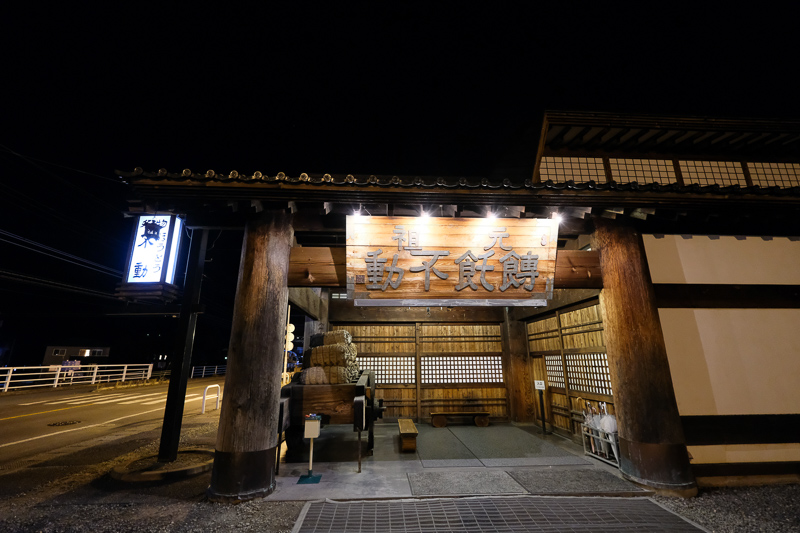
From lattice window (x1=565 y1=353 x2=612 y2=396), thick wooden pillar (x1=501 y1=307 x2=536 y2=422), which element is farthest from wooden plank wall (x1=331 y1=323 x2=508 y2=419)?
lattice window (x1=565 y1=353 x2=612 y2=396)

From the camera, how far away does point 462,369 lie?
10609 mm

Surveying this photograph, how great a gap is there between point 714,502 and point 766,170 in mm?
8330

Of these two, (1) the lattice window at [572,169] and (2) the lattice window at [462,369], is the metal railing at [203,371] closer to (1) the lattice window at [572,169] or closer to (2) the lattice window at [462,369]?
(2) the lattice window at [462,369]

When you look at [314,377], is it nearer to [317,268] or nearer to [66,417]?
[317,268]

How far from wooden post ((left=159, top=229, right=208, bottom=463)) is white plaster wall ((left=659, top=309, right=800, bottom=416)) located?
8938 mm

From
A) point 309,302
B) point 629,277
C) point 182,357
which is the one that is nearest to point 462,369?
point 309,302

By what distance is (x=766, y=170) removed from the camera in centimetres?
795

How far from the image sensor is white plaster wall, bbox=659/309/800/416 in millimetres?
5328

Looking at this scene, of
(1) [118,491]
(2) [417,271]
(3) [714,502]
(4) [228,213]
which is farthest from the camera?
(4) [228,213]

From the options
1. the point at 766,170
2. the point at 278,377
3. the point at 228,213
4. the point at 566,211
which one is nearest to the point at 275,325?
the point at 278,377

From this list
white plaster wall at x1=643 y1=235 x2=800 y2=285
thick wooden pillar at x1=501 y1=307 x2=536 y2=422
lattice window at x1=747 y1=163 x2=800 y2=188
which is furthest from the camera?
thick wooden pillar at x1=501 y1=307 x2=536 y2=422

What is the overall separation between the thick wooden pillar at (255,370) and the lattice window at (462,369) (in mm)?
6466

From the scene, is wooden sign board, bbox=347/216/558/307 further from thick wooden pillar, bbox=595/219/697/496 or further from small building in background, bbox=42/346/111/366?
small building in background, bbox=42/346/111/366

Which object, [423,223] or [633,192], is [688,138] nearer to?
[633,192]
